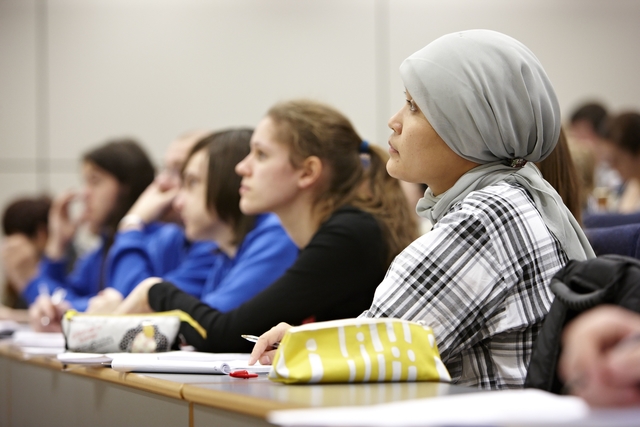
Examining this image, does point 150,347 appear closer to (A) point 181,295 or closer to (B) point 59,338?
(A) point 181,295

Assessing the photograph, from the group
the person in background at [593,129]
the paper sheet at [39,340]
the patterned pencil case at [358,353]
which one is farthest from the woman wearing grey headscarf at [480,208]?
the person in background at [593,129]

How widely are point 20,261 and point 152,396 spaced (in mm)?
3447

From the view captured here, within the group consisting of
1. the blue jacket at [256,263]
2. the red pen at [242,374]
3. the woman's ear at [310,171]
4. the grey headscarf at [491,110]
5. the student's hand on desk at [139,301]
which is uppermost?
the grey headscarf at [491,110]

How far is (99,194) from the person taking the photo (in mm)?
3918

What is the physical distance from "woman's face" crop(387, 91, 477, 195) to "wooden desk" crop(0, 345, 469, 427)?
518mm

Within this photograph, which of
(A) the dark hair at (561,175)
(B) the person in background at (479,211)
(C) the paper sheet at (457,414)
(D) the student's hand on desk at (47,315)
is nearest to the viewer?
(C) the paper sheet at (457,414)

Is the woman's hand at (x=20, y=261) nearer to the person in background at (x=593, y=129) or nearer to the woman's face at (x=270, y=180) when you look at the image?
the woman's face at (x=270, y=180)

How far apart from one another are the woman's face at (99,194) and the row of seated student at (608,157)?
84.6 inches

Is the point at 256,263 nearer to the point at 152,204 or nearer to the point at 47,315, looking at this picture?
the point at 47,315

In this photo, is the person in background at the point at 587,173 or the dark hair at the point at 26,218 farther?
the dark hair at the point at 26,218

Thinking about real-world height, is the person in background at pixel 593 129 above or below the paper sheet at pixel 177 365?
below

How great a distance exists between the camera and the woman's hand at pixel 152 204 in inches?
141

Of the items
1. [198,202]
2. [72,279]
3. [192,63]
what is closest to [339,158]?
[198,202]

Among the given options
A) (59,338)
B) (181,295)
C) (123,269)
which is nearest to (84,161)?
(123,269)
